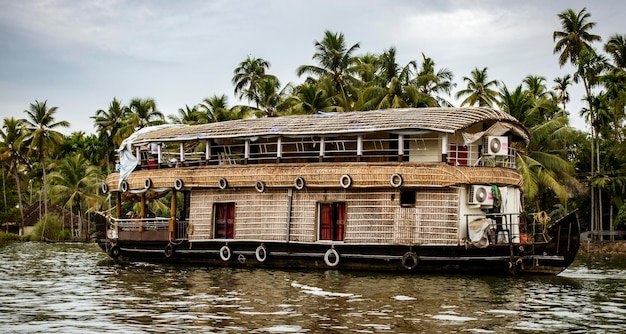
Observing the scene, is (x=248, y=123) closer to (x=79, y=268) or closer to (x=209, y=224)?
(x=209, y=224)

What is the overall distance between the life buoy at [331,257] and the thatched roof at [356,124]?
2761mm

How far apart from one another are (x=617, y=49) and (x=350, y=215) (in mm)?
23433

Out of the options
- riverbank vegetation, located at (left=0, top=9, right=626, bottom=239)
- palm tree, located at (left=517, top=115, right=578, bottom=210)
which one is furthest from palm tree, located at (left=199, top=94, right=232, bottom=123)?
palm tree, located at (left=517, top=115, right=578, bottom=210)

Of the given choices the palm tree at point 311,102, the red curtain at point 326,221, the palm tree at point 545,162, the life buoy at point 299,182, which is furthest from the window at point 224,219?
the palm tree at point 545,162

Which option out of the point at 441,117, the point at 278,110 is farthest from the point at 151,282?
the point at 278,110

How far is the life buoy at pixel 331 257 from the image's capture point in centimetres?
1870

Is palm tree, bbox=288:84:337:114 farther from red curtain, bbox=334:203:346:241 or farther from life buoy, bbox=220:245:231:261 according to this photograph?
red curtain, bbox=334:203:346:241

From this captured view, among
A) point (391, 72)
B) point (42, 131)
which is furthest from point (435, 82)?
point (42, 131)

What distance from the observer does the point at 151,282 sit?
55.0ft

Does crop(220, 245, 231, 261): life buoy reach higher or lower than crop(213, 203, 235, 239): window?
lower

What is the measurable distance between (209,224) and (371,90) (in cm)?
1328

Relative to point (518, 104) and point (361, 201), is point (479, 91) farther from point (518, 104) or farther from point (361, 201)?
point (361, 201)

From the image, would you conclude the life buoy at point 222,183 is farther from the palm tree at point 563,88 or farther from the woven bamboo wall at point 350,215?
the palm tree at point 563,88

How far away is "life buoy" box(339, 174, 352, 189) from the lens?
60.9 ft
